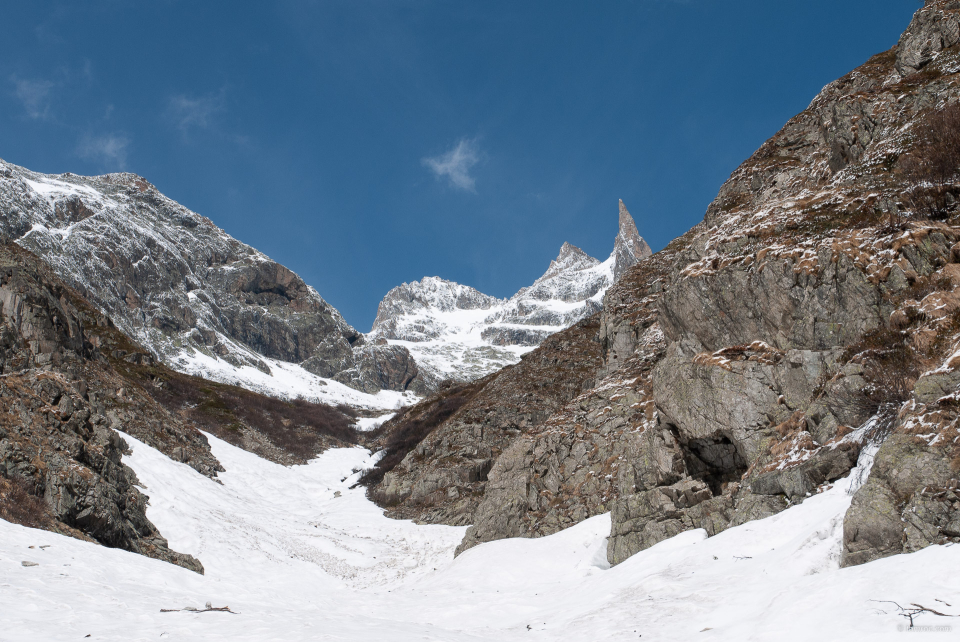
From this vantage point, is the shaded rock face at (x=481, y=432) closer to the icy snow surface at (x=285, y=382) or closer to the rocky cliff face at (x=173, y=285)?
the icy snow surface at (x=285, y=382)

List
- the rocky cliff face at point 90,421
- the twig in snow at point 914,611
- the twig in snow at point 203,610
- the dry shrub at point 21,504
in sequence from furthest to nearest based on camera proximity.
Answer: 1. the rocky cliff face at point 90,421
2. the dry shrub at point 21,504
3. the twig in snow at point 203,610
4. the twig in snow at point 914,611

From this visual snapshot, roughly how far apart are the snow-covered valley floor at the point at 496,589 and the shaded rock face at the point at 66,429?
2833mm

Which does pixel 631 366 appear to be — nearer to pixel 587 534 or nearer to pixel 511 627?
pixel 587 534

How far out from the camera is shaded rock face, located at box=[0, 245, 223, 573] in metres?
18.8

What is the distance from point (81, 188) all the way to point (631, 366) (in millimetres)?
205160

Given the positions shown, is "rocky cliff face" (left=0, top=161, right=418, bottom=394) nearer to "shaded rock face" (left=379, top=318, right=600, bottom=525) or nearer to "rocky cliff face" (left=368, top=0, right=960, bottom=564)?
"shaded rock face" (left=379, top=318, right=600, bottom=525)

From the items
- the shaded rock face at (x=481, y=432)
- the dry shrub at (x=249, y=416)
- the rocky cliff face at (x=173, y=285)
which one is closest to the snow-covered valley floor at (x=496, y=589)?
the shaded rock face at (x=481, y=432)

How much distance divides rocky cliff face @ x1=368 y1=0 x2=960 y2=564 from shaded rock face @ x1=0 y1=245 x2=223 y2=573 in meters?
13.5

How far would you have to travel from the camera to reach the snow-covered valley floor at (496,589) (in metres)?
7.94

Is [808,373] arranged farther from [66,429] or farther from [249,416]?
[249,416]

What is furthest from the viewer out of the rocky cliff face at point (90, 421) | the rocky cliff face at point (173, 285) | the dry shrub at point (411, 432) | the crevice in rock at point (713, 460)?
the rocky cliff face at point (173, 285)

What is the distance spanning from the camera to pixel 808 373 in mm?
14953

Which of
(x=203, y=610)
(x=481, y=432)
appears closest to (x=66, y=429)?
(x=203, y=610)

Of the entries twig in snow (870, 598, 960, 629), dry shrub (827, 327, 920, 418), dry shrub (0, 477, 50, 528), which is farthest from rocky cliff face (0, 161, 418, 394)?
twig in snow (870, 598, 960, 629)
